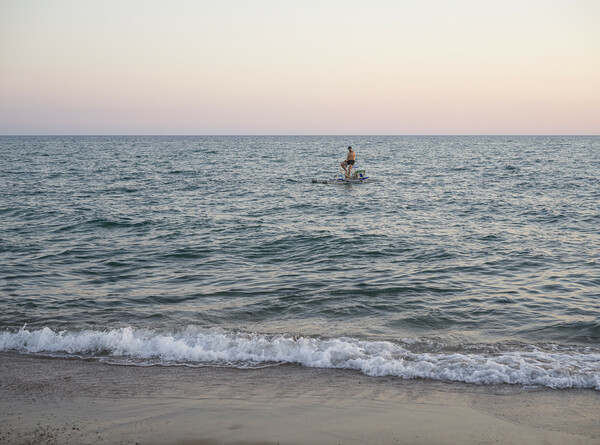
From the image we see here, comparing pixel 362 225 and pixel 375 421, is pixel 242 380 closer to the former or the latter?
pixel 375 421

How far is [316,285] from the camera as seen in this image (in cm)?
1116

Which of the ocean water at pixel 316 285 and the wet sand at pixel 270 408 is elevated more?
the wet sand at pixel 270 408

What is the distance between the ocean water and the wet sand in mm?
426

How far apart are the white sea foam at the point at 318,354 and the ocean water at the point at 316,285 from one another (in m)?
0.03

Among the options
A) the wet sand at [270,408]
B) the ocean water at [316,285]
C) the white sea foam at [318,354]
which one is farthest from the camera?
the ocean water at [316,285]

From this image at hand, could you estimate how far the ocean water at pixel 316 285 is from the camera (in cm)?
745

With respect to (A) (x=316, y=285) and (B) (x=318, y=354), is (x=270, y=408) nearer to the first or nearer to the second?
(B) (x=318, y=354)

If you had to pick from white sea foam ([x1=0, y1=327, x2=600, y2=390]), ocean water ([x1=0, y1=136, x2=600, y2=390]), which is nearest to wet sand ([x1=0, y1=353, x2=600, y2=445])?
white sea foam ([x1=0, y1=327, x2=600, y2=390])

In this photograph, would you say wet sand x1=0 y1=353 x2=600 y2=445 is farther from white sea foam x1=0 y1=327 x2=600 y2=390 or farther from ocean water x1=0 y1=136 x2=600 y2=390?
ocean water x1=0 y1=136 x2=600 y2=390

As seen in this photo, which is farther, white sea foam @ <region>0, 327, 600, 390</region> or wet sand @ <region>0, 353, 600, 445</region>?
white sea foam @ <region>0, 327, 600, 390</region>

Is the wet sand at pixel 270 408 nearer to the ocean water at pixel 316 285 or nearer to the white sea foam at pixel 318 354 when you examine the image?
the white sea foam at pixel 318 354

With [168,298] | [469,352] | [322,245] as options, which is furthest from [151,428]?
[322,245]

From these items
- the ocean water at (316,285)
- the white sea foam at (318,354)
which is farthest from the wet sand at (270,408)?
the ocean water at (316,285)

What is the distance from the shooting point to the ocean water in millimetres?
7449
